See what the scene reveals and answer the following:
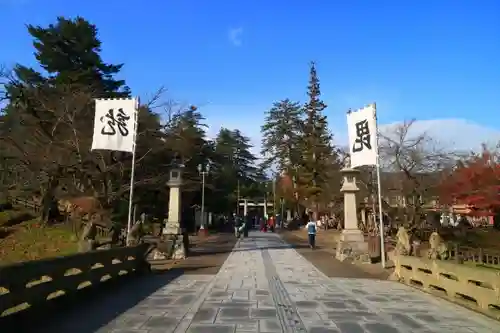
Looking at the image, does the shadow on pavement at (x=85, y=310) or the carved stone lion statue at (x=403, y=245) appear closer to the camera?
the shadow on pavement at (x=85, y=310)

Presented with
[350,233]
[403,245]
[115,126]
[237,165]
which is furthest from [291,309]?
[237,165]

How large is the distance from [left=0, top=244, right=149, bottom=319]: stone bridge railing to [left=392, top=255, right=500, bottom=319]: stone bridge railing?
7274 mm

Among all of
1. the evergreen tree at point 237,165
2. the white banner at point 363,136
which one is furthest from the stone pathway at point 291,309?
the evergreen tree at point 237,165

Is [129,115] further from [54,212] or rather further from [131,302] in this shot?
[54,212]

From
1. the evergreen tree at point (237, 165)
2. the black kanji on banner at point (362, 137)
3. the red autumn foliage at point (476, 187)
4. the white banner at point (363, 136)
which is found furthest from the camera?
the evergreen tree at point (237, 165)

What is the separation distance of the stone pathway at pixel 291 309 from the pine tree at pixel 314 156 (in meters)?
32.3

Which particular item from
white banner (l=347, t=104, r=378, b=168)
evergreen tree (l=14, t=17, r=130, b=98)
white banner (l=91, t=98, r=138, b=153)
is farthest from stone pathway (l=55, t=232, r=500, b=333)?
evergreen tree (l=14, t=17, r=130, b=98)

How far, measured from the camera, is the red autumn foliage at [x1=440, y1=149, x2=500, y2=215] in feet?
81.5

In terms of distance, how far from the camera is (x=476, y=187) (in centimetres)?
2569

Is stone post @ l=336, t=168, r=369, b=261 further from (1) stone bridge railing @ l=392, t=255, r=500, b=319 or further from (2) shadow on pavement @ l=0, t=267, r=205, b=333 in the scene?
(2) shadow on pavement @ l=0, t=267, r=205, b=333

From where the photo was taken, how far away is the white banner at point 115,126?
48.3 feet

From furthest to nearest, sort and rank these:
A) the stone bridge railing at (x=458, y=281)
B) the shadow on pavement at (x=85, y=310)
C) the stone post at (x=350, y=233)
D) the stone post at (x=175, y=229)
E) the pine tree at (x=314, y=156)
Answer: the pine tree at (x=314, y=156), the stone post at (x=175, y=229), the stone post at (x=350, y=233), the stone bridge railing at (x=458, y=281), the shadow on pavement at (x=85, y=310)

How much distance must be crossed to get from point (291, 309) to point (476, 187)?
20.8 meters

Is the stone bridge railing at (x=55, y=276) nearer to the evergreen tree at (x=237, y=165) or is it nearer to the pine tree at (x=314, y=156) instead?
the pine tree at (x=314, y=156)
